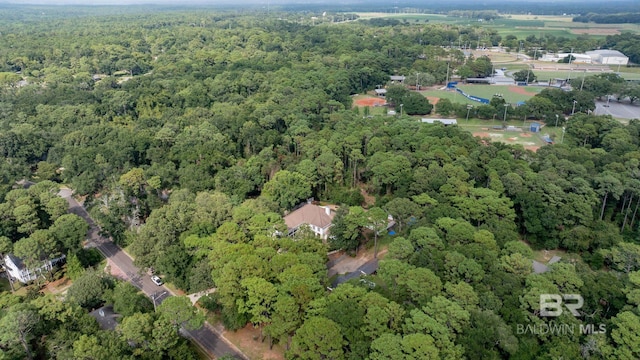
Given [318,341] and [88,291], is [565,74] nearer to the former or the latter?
[318,341]

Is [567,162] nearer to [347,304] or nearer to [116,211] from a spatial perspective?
[347,304]

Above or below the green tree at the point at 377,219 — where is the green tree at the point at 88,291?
below

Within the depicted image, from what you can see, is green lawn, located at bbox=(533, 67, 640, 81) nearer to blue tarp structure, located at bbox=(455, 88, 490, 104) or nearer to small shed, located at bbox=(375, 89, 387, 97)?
blue tarp structure, located at bbox=(455, 88, 490, 104)

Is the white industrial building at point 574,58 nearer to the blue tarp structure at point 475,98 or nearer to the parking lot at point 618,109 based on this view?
the parking lot at point 618,109

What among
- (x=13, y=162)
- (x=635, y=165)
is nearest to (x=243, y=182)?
(x=13, y=162)

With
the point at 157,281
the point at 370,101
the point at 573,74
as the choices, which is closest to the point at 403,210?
the point at 157,281

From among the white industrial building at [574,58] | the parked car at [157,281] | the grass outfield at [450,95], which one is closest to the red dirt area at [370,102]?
the grass outfield at [450,95]

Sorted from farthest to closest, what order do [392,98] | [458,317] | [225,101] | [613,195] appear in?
[392,98], [225,101], [613,195], [458,317]

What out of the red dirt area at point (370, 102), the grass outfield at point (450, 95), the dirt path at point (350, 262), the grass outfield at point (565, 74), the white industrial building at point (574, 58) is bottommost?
the dirt path at point (350, 262)
